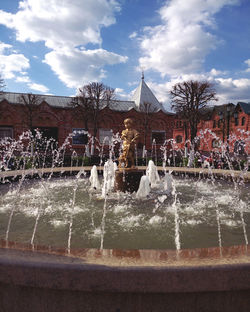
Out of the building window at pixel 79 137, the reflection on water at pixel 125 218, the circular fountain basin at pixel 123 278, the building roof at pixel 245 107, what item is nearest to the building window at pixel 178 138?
the building roof at pixel 245 107

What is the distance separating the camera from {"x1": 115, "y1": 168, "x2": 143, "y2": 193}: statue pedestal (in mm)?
8648

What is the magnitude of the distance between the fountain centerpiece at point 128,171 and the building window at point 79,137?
26.3 m

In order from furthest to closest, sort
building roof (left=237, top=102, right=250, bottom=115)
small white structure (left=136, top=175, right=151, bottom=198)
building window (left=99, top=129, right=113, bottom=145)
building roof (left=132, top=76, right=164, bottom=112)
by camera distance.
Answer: building roof (left=132, top=76, right=164, bottom=112) < building roof (left=237, top=102, right=250, bottom=115) < building window (left=99, top=129, right=113, bottom=145) < small white structure (left=136, top=175, right=151, bottom=198)

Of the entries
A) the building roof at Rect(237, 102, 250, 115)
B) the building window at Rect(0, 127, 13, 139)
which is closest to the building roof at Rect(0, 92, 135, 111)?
the building window at Rect(0, 127, 13, 139)

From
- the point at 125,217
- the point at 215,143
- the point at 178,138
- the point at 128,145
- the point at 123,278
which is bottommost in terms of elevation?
the point at 125,217

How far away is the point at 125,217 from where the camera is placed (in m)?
5.81

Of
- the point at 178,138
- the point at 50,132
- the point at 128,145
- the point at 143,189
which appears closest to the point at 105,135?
the point at 50,132

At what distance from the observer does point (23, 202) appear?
7.21 m

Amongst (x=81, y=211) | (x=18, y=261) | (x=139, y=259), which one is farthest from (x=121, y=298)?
(x=81, y=211)

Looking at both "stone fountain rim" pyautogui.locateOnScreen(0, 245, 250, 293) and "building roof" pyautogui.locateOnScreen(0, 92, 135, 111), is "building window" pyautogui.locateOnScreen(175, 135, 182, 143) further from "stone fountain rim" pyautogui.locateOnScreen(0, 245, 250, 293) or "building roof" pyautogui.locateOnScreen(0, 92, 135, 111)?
Result: "stone fountain rim" pyautogui.locateOnScreen(0, 245, 250, 293)

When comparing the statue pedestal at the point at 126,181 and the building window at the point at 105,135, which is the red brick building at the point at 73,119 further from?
the statue pedestal at the point at 126,181

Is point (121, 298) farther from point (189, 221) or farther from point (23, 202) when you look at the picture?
point (23, 202)

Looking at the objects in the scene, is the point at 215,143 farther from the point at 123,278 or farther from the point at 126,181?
the point at 123,278

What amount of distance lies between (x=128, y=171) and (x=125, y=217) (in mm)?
3115
